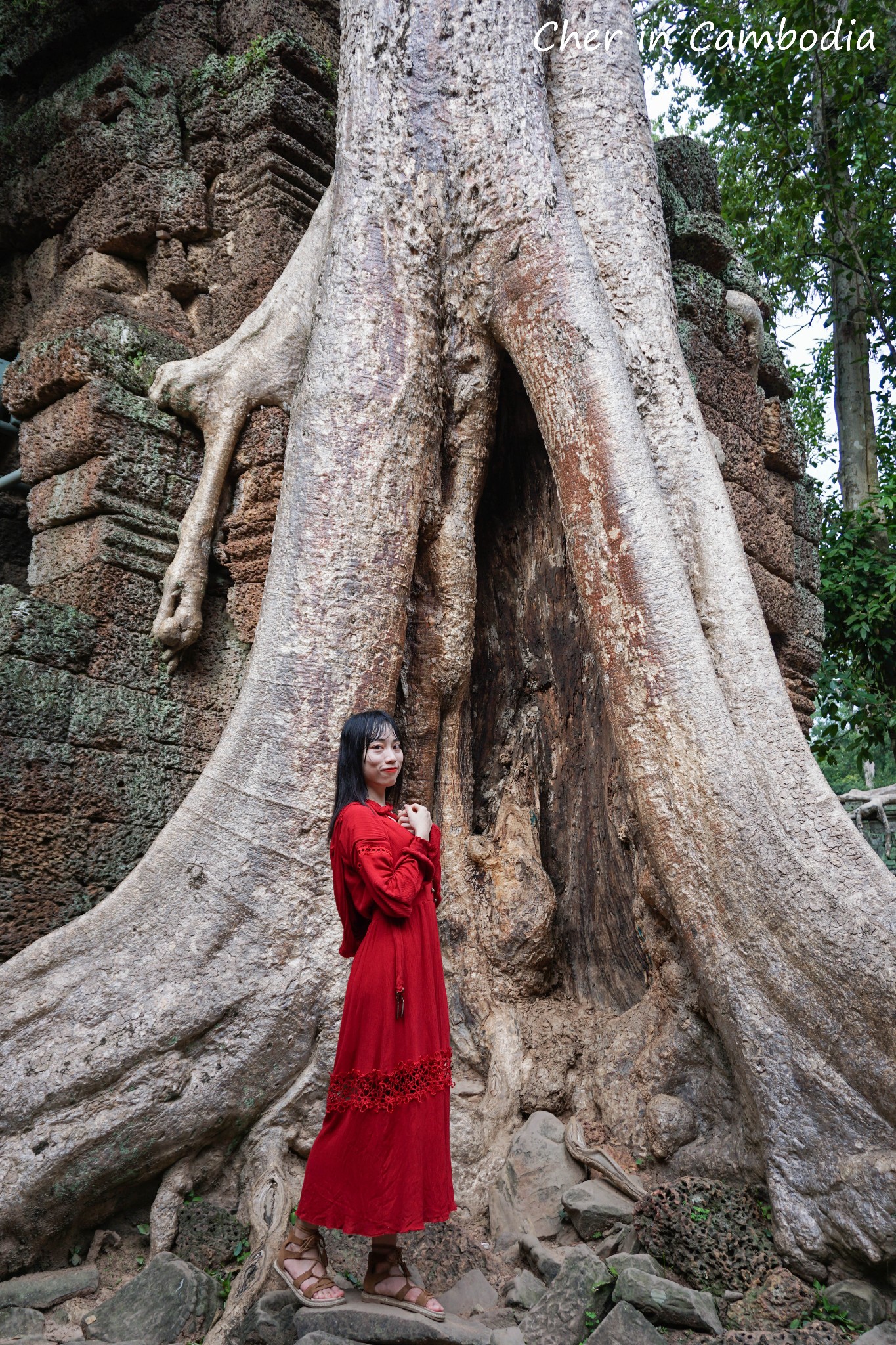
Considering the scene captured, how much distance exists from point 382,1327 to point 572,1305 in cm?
41

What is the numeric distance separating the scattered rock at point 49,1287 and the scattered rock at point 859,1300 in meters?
1.68

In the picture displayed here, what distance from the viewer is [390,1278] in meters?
2.10

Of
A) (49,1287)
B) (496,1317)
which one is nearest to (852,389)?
(496,1317)

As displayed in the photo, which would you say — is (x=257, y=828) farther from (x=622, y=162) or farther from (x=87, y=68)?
(x=87, y=68)

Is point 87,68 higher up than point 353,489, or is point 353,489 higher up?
point 87,68

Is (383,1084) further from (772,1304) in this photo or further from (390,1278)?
(772,1304)

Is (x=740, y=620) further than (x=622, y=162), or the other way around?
(x=622, y=162)

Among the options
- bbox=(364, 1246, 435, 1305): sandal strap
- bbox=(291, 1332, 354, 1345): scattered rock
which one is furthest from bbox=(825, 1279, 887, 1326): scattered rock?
bbox=(291, 1332, 354, 1345): scattered rock

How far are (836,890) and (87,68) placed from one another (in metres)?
4.94

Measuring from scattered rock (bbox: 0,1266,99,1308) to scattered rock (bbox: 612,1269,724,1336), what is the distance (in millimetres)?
1238

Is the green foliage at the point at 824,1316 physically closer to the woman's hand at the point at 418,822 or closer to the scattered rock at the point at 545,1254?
the scattered rock at the point at 545,1254

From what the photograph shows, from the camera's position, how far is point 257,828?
8.70 feet

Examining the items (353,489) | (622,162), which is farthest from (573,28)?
(353,489)

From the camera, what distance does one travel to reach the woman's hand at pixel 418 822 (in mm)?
2273
